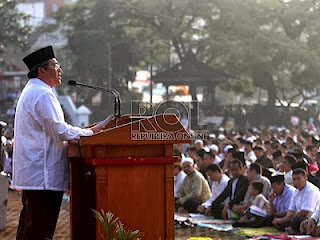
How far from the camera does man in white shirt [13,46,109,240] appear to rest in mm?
4992

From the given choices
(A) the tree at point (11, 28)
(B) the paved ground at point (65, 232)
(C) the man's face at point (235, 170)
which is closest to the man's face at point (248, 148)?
(C) the man's face at point (235, 170)

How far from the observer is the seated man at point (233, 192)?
10055mm

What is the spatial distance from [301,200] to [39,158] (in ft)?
14.5

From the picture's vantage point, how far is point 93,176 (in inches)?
193

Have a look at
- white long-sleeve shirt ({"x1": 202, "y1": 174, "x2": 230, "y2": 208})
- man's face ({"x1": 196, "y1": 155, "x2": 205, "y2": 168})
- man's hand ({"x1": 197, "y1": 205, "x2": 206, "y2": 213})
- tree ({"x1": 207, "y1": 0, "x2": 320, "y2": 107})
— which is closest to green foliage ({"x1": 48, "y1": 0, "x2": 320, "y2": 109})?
tree ({"x1": 207, "y1": 0, "x2": 320, "y2": 107})

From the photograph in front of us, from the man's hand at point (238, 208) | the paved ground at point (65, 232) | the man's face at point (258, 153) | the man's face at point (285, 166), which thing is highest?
the man's face at point (258, 153)

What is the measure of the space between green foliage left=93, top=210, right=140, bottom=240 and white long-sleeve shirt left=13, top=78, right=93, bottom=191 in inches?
22.1

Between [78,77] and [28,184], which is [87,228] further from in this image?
[78,77]

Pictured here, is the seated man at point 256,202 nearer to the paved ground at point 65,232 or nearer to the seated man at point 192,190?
the paved ground at point 65,232

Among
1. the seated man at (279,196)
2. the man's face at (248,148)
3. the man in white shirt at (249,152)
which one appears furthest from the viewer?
the man's face at (248,148)

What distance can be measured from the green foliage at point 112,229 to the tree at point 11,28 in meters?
24.9

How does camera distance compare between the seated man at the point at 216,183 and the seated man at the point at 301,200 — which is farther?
the seated man at the point at 216,183

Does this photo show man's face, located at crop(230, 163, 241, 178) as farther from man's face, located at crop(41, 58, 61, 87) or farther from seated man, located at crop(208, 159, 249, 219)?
man's face, located at crop(41, 58, 61, 87)

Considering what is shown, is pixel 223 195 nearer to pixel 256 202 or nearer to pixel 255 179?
pixel 255 179
